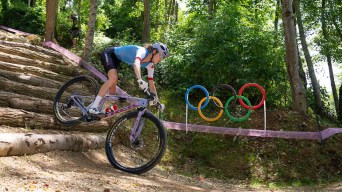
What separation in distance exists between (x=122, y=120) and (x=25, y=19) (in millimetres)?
16852

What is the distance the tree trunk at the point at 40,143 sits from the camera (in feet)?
15.1

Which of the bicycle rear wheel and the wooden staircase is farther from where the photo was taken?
the bicycle rear wheel

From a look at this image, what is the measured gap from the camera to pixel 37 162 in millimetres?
4793

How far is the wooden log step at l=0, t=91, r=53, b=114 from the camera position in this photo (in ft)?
21.5

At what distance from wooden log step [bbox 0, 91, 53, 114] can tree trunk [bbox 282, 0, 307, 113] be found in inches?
293

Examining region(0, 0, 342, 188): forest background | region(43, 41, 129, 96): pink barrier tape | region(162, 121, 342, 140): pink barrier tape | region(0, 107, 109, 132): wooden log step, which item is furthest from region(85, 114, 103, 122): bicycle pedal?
region(0, 0, 342, 188): forest background

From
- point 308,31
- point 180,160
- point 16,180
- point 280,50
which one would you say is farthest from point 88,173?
point 308,31

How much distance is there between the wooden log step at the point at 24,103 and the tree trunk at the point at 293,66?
7447 mm

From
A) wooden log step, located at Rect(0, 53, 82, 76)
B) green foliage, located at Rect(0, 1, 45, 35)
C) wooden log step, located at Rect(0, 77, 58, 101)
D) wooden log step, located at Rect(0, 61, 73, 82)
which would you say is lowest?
wooden log step, located at Rect(0, 77, 58, 101)

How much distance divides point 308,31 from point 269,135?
1071cm

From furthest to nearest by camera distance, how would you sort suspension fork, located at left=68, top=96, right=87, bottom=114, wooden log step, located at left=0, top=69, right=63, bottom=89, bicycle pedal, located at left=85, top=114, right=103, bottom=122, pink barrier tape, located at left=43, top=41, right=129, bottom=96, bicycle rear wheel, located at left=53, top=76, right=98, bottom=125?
pink barrier tape, located at left=43, top=41, right=129, bottom=96, wooden log step, located at left=0, top=69, right=63, bottom=89, bicycle rear wheel, located at left=53, top=76, right=98, bottom=125, suspension fork, located at left=68, top=96, right=87, bottom=114, bicycle pedal, located at left=85, top=114, right=103, bottom=122

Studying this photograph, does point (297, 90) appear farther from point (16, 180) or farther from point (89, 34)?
point (16, 180)

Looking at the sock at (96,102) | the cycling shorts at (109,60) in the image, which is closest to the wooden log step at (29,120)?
the sock at (96,102)

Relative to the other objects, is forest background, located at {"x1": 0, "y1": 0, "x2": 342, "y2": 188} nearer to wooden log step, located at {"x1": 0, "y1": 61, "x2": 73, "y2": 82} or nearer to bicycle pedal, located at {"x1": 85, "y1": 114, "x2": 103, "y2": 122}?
wooden log step, located at {"x1": 0, "y1": 61, "x2": 73, "y2": 82}
